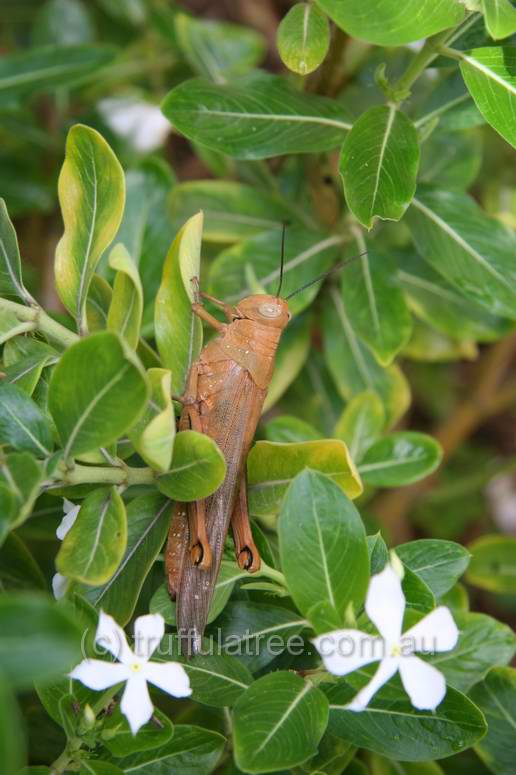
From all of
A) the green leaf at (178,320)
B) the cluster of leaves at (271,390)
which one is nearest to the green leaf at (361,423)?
the cluster of leaves at (271,390)

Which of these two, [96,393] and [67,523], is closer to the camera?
[96,393]

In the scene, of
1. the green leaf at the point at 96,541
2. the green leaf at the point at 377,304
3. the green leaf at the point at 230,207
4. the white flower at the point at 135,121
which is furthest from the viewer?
the white flower at the point at 135,121

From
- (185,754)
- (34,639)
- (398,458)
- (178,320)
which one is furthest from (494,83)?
(185,754)

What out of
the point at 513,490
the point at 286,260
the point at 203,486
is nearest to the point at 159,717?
the point at 203,486

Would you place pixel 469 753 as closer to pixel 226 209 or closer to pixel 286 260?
pixel 286 260

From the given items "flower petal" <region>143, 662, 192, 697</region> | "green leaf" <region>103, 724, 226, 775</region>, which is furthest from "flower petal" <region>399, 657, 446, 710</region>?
"green leaf" <region>103, 724, 226, 775</region>

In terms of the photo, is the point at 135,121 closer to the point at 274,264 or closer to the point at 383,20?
the point at 274,264

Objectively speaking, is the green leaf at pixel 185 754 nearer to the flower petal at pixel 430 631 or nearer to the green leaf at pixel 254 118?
the flower petal at pixel 430 631

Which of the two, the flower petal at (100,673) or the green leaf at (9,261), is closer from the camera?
the flower petal at (100,673)
